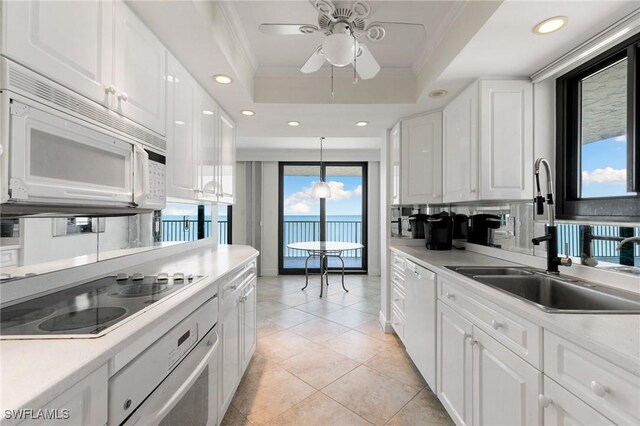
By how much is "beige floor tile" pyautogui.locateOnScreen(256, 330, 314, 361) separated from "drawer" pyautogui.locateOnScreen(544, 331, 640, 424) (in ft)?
7.02

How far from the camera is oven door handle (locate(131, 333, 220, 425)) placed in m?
0.99

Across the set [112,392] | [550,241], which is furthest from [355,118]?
[112,392]

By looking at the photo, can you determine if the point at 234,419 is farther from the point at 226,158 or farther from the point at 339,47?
the point at 339,47

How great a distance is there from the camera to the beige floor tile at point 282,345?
2.71 meters

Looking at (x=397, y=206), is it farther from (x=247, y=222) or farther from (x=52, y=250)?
(x=247, y=222)

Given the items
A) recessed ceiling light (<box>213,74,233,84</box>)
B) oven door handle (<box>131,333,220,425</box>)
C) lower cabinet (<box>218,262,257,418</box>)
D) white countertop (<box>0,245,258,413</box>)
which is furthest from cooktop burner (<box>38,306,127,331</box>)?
recessed ceiling light (<box>213,74,233,84</box>)

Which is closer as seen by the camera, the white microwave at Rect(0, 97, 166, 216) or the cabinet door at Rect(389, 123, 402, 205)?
the white microwave at Rect(0, 97, 166, 216)

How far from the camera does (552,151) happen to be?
2068 millimetres

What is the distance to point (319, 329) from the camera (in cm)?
332

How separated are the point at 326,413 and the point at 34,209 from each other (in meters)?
1.90

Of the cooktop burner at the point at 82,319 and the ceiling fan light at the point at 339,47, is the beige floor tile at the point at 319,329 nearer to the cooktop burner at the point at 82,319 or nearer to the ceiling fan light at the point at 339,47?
the cooktop burner at the point at 82,319

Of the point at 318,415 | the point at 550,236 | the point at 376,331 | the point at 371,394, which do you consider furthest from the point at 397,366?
the point at 550,236

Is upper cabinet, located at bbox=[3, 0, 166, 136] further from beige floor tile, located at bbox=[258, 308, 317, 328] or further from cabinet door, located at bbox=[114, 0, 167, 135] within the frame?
beige floor tile, located at bbox=[258, 308, 317, 328]

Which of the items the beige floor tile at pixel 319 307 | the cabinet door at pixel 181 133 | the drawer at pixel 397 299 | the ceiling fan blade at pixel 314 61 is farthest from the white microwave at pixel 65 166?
the beige floor tile at pixel 319 307
